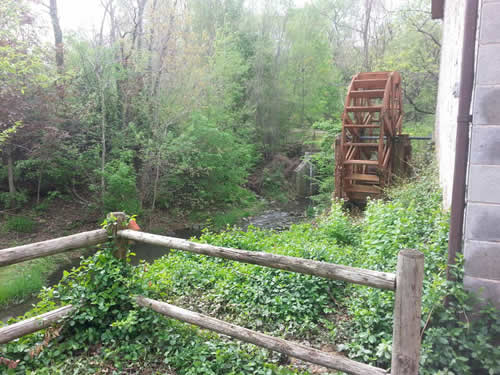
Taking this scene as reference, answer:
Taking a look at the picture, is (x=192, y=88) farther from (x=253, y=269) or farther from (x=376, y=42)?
(x=376, y=42)

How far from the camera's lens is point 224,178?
47.2 ft

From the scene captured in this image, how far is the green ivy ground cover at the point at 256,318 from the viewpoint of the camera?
2.62 meters

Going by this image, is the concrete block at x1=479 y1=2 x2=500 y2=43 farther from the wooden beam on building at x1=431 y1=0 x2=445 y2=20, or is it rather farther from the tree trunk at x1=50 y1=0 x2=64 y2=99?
the tree trunk at x1=50 y1=0 x2=64 y2=99

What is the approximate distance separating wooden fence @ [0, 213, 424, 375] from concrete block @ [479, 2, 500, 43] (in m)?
1.67

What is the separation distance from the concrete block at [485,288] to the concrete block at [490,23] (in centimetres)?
171

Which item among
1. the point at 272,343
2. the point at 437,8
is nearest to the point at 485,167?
the point at 272,343

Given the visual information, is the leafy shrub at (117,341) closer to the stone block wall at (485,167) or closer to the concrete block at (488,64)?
the stone block wall at (485,167)

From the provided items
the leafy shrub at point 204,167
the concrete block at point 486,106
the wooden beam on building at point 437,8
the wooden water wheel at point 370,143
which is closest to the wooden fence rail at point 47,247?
the concrete block at point 486,106

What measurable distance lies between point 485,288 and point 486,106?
1313 mm

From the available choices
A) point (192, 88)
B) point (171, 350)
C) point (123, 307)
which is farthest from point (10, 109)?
point (171, 350)

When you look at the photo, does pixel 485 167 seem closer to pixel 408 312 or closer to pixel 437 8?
pixel 408 312

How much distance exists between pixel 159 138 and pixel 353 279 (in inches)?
410

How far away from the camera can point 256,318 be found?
349cm

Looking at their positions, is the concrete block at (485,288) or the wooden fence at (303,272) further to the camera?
the concrete block at (485,288)
